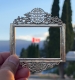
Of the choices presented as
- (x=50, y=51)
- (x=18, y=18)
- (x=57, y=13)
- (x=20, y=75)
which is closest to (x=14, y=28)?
(x=18, y=18)

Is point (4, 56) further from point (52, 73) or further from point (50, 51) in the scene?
point (52, 73)

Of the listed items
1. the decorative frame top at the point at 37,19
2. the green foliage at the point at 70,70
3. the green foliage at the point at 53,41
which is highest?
the decorative frame top at the point at 37,19

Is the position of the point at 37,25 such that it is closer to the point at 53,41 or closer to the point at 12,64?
the point at 12,64

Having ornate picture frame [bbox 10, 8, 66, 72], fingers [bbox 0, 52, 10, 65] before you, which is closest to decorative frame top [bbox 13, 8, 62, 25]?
ornate picture frame [bbox 10, 8, 66, 72]

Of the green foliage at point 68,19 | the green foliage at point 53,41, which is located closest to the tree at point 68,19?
the green foliage at point 68,19

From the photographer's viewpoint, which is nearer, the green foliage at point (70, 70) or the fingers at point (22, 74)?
the fingers at point (22, 74)

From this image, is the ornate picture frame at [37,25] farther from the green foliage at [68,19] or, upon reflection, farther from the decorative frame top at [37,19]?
the green foliage at [68,19]
